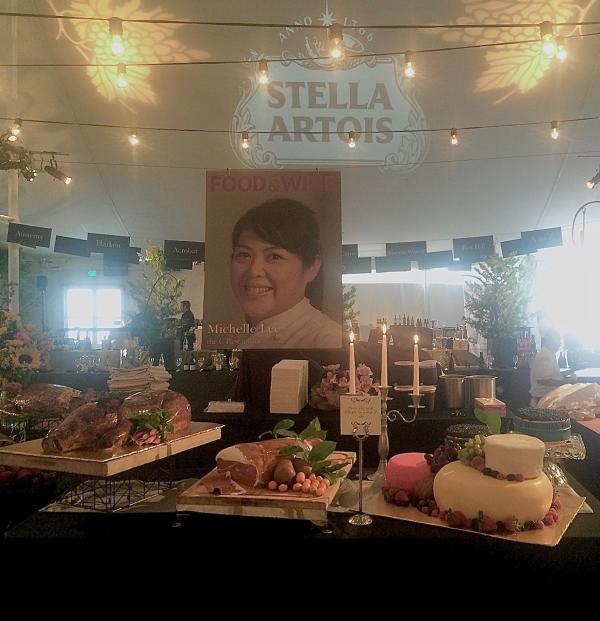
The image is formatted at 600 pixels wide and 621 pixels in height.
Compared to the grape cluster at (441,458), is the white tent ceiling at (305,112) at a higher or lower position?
higher

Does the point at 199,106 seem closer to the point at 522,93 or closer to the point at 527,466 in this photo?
the point at 522,93

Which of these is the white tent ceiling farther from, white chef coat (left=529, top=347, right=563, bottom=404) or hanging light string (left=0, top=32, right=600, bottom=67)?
white chef coat (left=529, top=347, right=563, bottom=404)

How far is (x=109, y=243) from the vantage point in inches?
334

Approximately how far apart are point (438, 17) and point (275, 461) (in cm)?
587

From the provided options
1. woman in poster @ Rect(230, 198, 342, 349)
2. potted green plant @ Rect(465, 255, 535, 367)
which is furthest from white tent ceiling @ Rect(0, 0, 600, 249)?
woman in poster @ Rect(230, 198, 342, 349)

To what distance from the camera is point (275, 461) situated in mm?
1746

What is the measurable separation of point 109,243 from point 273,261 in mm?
6547

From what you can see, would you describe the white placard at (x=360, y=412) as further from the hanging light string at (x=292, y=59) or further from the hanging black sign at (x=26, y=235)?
the hanging black sign at (x=26, y=235)

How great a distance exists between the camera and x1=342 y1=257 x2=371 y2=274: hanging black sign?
27.7ft

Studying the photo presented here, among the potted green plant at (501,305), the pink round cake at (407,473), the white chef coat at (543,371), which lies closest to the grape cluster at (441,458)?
the pink round cake at (407,473)

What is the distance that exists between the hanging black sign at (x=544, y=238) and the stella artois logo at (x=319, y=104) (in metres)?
1.91

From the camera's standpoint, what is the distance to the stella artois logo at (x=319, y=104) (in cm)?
673

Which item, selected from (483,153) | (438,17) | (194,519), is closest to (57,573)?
(194,519)

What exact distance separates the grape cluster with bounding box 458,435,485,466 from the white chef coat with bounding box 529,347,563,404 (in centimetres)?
378
